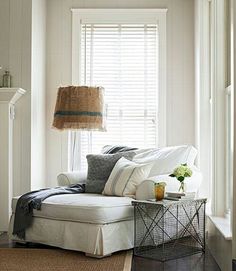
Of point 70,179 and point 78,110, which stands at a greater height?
point 78,110

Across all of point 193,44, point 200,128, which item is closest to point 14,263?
point 200,128

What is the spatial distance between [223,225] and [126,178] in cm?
105

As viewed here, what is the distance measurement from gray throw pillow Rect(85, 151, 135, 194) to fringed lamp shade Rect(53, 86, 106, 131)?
400 mm

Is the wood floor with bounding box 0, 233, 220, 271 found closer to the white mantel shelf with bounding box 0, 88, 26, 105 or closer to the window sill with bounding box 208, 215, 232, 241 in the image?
the window sill with bounding box 208, 215, 232, 241

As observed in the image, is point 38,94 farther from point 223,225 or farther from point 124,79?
point 223,225

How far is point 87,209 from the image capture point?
4.15m

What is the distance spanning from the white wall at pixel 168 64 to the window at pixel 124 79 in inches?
6.2

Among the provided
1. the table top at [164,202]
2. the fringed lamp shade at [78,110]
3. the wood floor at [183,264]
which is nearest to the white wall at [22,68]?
the fringed lamp shade at [78,110]

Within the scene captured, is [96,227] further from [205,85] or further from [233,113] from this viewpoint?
[205,85]

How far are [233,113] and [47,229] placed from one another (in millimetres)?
1996

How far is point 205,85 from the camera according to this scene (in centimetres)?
537

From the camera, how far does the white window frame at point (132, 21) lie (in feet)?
19.7

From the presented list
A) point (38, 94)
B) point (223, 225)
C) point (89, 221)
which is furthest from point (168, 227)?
point (38, 94)

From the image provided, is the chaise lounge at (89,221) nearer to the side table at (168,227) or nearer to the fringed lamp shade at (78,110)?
the side table at (168,227)
